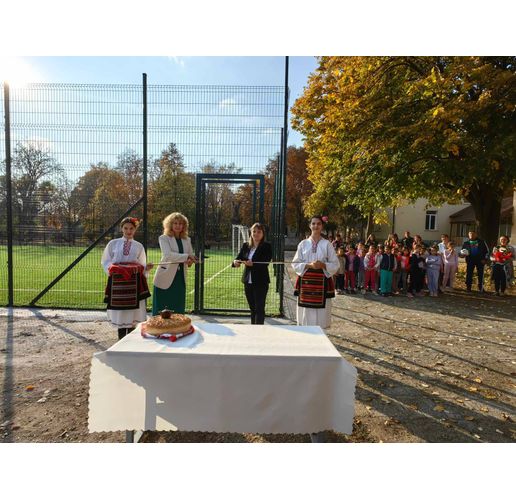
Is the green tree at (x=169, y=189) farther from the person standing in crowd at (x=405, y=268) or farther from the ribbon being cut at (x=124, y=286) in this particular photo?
the person standing in crowd at (x=405, y=268)

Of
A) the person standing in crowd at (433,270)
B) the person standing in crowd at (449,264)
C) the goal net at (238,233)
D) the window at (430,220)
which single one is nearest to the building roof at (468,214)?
the window at (430,220)

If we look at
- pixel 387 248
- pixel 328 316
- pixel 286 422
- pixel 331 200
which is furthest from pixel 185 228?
pixel 331 200

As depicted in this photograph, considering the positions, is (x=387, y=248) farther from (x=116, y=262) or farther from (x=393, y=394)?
(x=116, y=262)

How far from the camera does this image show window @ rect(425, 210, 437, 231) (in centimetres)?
3909

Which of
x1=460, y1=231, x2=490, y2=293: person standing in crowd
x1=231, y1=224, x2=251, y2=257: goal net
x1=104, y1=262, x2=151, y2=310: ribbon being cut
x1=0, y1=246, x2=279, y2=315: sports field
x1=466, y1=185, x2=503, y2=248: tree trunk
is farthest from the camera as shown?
x1=466, y1=185, x2=503, y2=248: tree trunk

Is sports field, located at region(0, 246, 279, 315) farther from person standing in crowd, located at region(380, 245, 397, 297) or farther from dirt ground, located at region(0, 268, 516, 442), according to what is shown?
person standing in crowd, located at region(380, 245, 397, 297)

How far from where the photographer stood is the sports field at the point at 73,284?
24.7 ft

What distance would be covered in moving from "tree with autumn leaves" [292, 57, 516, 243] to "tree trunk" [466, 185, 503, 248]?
0.69 feet

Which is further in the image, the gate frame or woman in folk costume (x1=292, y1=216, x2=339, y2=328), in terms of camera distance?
the gate frame

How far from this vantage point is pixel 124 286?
4457 millimetres

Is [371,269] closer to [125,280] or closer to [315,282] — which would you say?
[315,282]

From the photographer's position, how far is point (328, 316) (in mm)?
4680

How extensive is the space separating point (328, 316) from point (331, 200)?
53.1ft

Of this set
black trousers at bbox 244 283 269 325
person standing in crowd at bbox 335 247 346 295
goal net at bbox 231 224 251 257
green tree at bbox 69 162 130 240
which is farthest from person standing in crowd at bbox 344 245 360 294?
green tree at bbox 69 162 130 240
